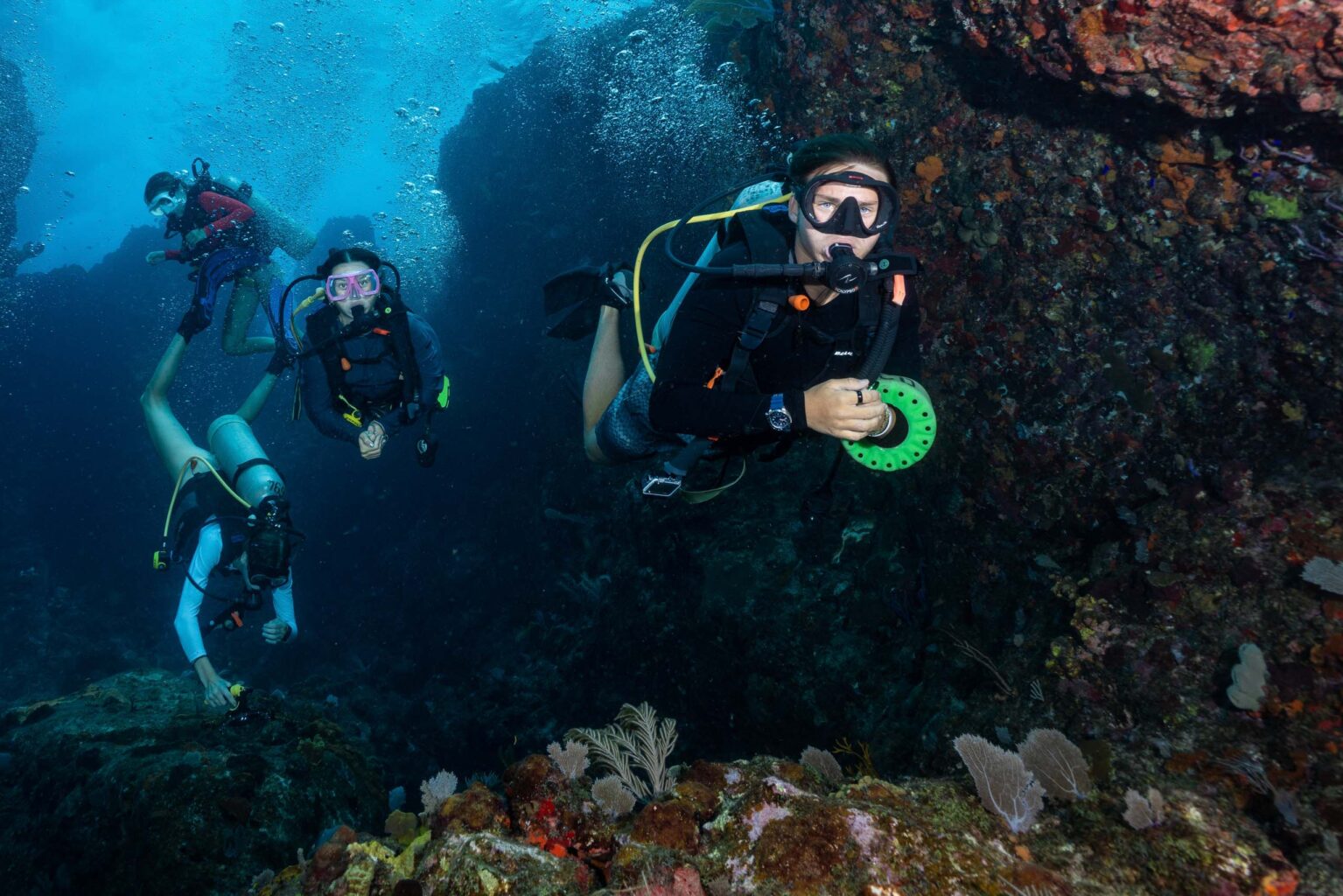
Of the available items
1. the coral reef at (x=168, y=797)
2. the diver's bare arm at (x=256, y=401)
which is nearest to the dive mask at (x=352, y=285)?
the diver's bare arm at (x=256, y=401)

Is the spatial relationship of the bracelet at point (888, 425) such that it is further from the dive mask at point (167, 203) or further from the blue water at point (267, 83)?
the blue water at point (267, 83)

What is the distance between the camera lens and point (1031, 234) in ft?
14.6

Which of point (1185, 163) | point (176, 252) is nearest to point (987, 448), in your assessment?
point (1185, 163)

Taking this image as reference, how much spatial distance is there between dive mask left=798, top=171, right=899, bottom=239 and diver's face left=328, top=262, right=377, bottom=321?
16.8 feet

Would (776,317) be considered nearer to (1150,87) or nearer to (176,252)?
(1150,87)

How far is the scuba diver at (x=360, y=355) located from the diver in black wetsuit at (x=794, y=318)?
4.33 m

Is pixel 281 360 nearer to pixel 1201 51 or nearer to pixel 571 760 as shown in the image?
pixel 571 760

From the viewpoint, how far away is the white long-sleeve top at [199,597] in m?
5.95

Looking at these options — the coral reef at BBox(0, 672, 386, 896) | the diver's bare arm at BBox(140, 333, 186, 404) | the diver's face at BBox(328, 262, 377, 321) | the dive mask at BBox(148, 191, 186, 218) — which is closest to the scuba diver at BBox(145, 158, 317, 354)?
the dive mask at BBox(148, 191, 186, 218)

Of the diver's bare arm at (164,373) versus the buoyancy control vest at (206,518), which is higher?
the diver's bare arm at (164,373)

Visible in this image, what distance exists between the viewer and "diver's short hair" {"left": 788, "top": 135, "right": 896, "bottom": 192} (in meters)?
2.77

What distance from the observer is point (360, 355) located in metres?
6.11

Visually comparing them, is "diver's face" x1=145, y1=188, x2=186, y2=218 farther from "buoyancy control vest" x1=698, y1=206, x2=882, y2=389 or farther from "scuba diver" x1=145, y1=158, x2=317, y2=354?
"buoyancy control vest" x1=698, y1=206, x2=882, y2=389

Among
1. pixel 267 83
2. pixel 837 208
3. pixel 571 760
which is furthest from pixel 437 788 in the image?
pixel 267 83
